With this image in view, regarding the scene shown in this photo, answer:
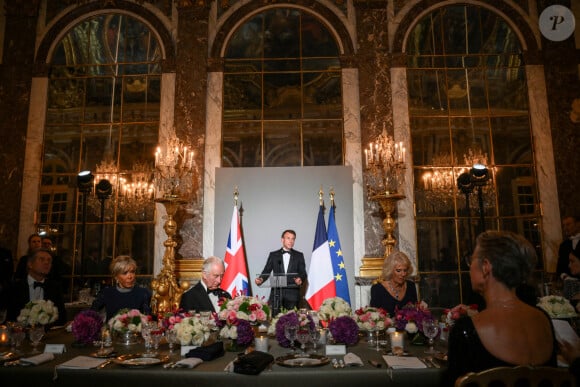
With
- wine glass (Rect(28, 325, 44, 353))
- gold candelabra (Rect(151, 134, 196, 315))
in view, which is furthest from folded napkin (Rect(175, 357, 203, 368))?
gold candelabra (Rect(151, 134, 196, 315))

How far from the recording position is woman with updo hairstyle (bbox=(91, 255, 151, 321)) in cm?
438

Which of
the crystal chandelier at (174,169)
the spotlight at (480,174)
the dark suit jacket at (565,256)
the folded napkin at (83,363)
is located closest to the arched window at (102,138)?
the crystal chandelier at (174,169)

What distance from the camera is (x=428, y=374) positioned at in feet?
8.55

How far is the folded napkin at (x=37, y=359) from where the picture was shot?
271 cm

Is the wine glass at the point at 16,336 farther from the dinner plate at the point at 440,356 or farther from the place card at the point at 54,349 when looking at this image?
the dinner plate at the point at 440,356

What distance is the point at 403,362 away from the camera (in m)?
2.74

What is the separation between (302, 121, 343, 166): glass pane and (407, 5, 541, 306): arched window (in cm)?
127

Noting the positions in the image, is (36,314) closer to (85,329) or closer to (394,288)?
(85,329)

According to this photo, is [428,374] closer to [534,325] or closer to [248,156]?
[534,325]

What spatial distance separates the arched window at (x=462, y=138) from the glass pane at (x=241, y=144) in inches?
103

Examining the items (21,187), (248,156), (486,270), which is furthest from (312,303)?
(21,187)

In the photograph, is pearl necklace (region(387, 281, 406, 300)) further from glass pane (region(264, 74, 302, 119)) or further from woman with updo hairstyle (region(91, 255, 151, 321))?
glass pane (region(264, 74, 302, 119))

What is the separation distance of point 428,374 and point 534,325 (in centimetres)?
77

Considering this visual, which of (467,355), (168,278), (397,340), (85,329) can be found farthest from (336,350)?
(168,278)
